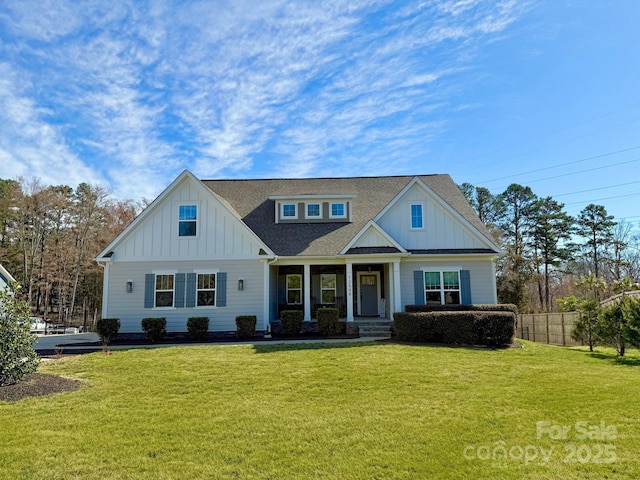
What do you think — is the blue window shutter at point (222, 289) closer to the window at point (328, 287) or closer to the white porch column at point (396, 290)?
the window at point (328, 287)

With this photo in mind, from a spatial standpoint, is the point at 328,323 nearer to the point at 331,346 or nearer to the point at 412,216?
the point at 331,346

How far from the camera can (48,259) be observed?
35938 mm

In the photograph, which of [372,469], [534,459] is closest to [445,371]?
[534,459]

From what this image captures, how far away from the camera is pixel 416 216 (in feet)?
59.1

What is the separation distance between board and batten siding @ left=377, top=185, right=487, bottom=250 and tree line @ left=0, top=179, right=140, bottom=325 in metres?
26.1

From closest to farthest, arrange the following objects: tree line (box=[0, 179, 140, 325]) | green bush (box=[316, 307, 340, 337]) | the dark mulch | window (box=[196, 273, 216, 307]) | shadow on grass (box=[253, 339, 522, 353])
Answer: the dark mulch, shadow on grass (box=[253, 339, 522, 353]), green bush (box=[316, 307, 340, 337]), window (box=[196, 273, 216, 307]), tree line (box=[0, 179, 140, 325])

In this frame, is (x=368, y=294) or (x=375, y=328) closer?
(x=375, y=328)

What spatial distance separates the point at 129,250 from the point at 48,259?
24578 mm

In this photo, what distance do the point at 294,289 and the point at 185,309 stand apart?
5.24 metres

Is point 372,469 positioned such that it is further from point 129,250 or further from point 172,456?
point 129,250

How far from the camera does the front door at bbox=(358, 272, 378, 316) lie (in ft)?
63.6

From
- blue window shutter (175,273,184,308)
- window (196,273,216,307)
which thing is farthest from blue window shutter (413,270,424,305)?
blue window shutter (175,273,184,308)

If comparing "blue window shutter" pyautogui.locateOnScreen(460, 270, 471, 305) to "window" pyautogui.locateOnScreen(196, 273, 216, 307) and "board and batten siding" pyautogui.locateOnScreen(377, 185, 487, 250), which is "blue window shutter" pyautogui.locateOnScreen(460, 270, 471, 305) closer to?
"board and batten siding" pyautogui.locateOnScreen(377, 185, 487, 250)

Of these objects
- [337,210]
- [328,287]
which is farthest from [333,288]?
[337,210]
